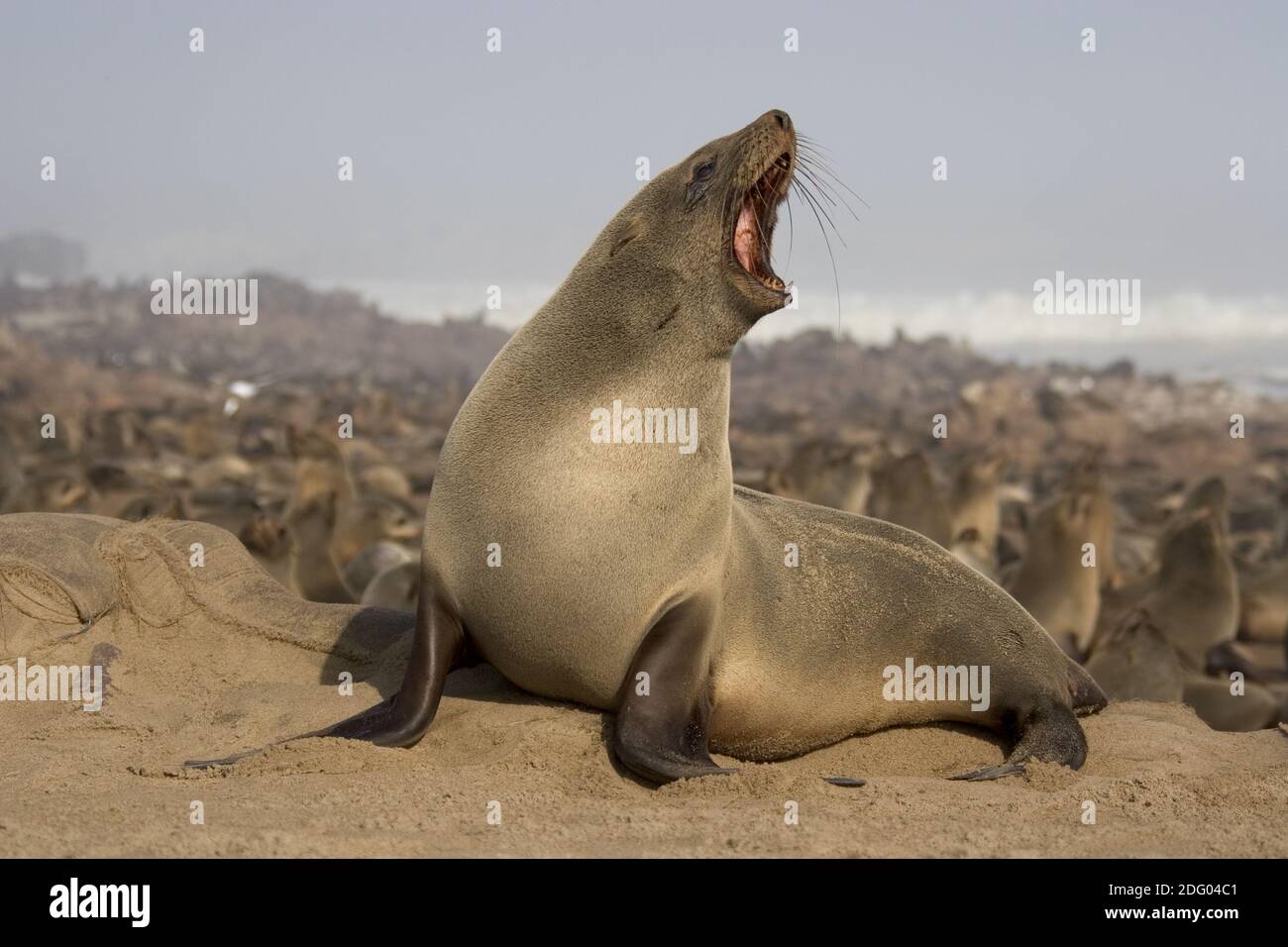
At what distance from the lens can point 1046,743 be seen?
510 cm

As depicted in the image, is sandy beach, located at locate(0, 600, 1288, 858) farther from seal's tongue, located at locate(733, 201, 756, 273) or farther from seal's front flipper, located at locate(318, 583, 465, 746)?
seal's tongue, located at locate(733, 201, 756, 273)

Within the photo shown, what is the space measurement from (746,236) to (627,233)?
40cm

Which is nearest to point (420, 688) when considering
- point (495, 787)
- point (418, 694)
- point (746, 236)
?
point (418, 694)

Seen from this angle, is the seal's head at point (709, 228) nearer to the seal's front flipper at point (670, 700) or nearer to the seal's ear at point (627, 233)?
the seal's ear at point (627, 233)

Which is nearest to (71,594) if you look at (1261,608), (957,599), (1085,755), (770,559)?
(770,559)

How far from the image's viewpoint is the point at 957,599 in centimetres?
567

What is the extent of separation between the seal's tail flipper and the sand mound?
8cm

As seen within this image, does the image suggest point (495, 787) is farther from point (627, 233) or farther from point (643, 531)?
point (627, 233)

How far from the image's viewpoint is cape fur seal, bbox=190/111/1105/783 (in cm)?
473

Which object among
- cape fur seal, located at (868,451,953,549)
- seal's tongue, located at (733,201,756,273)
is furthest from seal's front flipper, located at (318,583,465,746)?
cape fur seal, located at (868,451,953,549)

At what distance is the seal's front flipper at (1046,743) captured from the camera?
186 inches

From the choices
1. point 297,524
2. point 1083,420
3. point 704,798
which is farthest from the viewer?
point 1083,420
